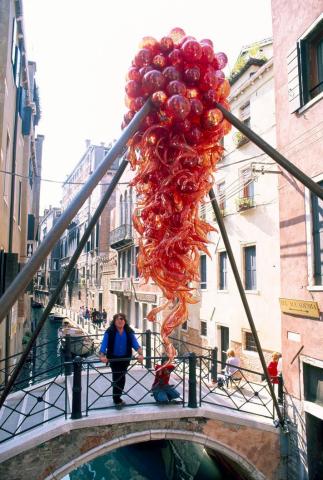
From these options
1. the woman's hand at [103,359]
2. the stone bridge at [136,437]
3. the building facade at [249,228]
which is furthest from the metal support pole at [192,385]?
the building facade at [249,228]

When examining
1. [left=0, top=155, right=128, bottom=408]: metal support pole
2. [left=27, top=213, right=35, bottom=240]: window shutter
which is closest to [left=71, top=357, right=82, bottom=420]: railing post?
[left=0, top=155, right=128, bottom=408]: metal support pole

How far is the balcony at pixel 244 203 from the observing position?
43.1 ft

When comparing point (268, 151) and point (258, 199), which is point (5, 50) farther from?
point (258, 199)

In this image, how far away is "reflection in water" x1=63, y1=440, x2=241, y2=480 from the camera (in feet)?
33.9

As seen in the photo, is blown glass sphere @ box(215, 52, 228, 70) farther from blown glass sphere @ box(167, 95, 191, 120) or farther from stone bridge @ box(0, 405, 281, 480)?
stone bridge @ box(0, 405, 281, 480)

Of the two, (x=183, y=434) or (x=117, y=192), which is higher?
(x=117, y=192)

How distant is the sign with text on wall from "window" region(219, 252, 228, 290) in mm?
6957

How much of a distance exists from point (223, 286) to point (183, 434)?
356 inches

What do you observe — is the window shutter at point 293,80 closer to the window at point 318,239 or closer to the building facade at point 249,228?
the window at point 318,239

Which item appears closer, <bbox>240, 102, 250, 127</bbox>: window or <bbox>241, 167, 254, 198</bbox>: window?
<bbox>241, 167, 254, 198</bbox>: window

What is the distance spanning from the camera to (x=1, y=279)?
8.40 metres

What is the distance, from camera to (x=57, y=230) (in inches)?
107

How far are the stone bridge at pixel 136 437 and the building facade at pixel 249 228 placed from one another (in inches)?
182

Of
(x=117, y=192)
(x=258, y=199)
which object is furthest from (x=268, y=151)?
(x=117, y=192)
